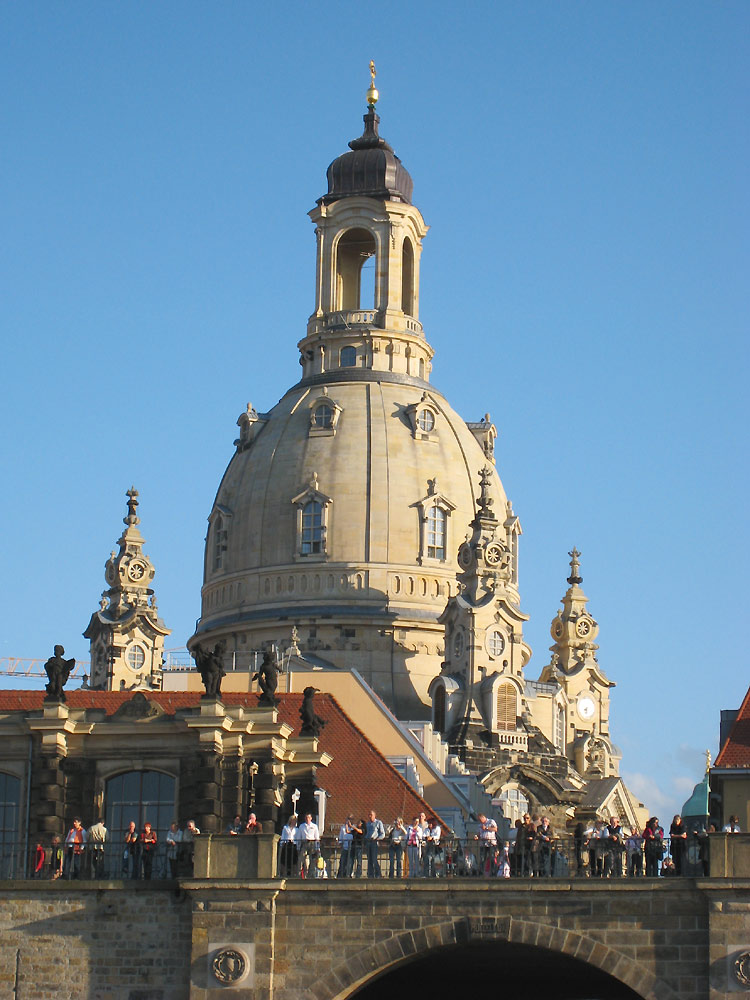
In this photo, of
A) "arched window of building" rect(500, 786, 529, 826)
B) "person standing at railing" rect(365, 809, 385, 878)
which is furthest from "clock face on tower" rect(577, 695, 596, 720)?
"person standing at railing" rect(365, 809, 385, 878)

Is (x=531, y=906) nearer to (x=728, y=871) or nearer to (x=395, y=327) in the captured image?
(x=728, y=871)

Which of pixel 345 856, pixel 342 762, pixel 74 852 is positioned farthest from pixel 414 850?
pixel 342 762

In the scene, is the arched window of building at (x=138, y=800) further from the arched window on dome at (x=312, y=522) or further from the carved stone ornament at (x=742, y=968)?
the arched window on dome at (x=312, y=522)

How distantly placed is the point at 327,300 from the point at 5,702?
48718 millimetres

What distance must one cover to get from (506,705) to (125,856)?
48386 millimetres

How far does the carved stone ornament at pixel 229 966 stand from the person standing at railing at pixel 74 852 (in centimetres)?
442

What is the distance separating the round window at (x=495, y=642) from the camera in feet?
326

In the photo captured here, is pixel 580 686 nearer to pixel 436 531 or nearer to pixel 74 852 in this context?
pixel 436 531

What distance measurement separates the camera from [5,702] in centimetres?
6606

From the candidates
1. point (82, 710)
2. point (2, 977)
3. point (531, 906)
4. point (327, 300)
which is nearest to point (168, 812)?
point (82, 710)

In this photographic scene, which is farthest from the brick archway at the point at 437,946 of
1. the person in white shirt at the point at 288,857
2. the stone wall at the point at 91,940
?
the stone wall at the point at 91,940

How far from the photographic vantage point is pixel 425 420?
349 feet

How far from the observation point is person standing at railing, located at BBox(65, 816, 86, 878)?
51.2m

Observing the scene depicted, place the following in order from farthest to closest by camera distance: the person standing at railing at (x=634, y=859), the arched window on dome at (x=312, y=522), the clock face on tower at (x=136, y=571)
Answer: the clock face on tower at (x=136, y=571)
the arched window on dome at (x=312, y=522)
the person standing at railing at (x=634, y=859)
